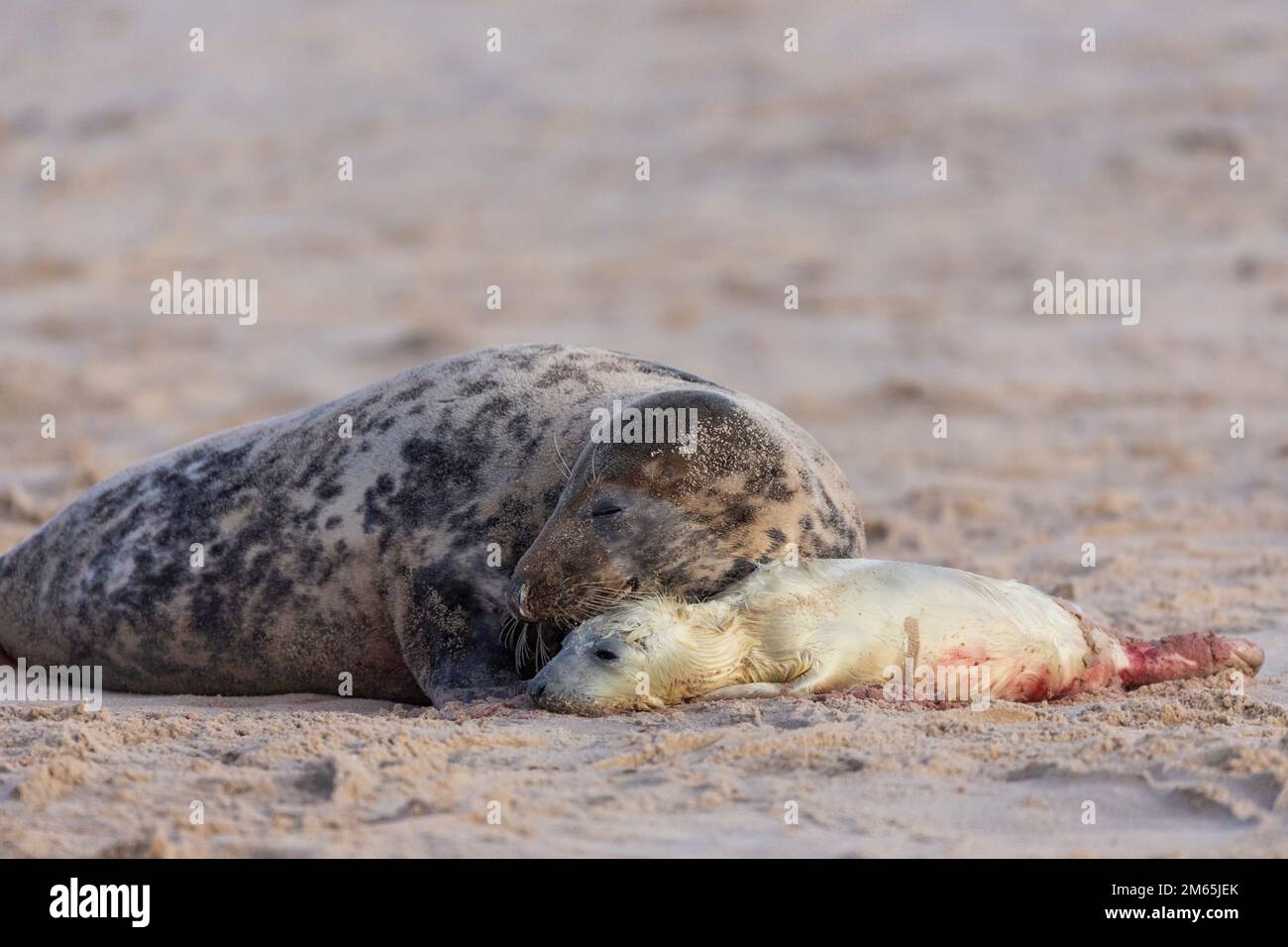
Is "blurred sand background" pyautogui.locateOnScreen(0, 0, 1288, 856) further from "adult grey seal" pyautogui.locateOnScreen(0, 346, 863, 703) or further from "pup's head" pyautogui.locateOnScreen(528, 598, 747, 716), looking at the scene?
"adult grey seal" pyautogui.locateOnScreen(0, 346, 863, 703)

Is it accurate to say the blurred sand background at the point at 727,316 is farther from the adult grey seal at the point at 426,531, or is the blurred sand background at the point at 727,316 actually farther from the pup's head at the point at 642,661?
the adult grey seal at the point at 426,531

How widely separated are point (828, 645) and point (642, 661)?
459 millimetres

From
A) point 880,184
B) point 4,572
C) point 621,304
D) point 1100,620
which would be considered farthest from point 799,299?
point 4,572

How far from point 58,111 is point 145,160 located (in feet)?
4.02

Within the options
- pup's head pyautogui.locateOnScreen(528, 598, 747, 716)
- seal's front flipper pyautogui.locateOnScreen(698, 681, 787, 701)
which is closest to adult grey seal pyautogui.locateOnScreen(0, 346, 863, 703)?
pup's head pyautogui.locateOnScreen(528, 598, 747, 716)

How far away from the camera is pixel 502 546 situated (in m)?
4.46

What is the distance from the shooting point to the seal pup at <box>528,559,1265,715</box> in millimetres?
3977

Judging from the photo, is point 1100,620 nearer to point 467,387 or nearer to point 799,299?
point 467,387

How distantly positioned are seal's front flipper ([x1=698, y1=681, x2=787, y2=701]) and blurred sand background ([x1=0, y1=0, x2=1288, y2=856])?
11 cm

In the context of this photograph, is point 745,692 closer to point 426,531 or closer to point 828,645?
point 828,645

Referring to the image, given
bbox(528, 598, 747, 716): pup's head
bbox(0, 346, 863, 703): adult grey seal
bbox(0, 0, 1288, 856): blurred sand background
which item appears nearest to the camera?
bbox(0, 0, 1288, 856): blurred sand background

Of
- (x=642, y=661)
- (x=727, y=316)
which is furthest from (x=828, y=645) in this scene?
(x=727, y=316)

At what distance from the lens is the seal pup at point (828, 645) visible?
3977mm
